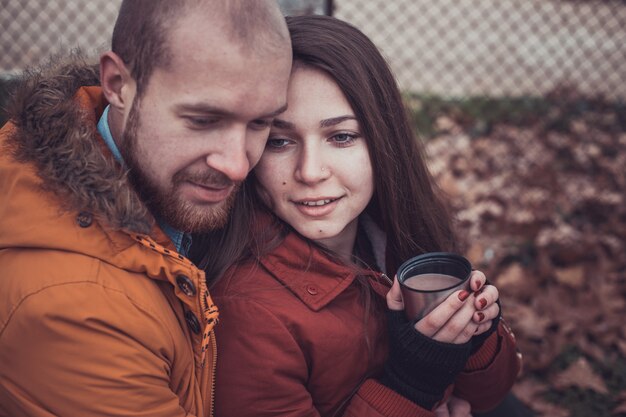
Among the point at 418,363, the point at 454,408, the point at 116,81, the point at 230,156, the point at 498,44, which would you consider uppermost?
the point at 116,81

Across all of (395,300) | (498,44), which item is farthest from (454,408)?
(498,44)

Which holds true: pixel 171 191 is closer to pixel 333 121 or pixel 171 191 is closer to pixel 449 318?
pixel 333 121

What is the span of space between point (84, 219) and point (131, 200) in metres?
0.13

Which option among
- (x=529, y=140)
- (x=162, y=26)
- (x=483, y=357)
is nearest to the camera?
(x=162, y=26)

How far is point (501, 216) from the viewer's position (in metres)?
4.70

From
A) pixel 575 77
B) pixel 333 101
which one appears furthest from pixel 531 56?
pixel 333 101

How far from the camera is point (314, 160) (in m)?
2.10

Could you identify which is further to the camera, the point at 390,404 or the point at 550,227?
the point at 550,227

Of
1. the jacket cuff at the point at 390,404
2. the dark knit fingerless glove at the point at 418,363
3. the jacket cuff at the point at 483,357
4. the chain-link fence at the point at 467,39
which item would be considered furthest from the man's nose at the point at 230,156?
the chain-link fence at the point at 467,39

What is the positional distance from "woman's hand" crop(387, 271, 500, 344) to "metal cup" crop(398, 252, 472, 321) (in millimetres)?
24

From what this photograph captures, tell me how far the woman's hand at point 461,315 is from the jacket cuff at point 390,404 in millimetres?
238

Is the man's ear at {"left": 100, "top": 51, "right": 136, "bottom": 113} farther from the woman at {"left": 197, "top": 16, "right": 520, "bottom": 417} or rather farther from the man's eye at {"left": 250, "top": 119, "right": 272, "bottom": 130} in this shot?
the woman at {"left": 197, "top": 16, "right": 520, "bottom": 417}

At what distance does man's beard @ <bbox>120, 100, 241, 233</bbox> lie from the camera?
6.25ft

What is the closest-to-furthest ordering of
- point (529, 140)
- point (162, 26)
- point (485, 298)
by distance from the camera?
point (162, 26) < point (485, 298) < point (529, 140)
